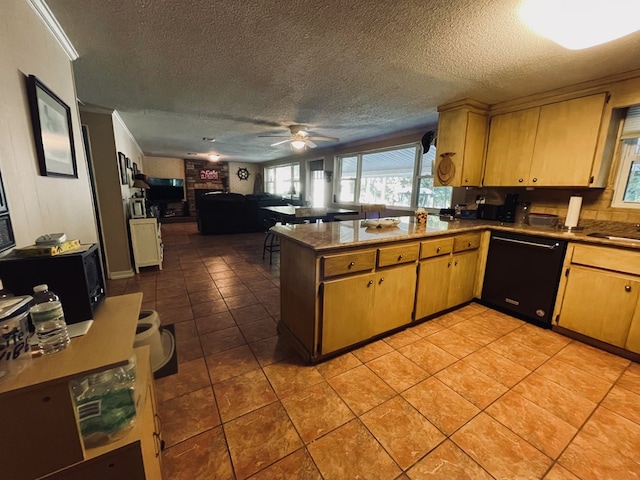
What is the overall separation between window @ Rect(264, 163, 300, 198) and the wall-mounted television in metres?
3.14

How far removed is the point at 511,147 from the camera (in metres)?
2.92

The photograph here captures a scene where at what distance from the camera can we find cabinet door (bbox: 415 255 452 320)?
2.38 metres

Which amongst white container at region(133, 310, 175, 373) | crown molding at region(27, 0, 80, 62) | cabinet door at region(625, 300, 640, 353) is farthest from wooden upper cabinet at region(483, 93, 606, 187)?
crown molding at region(27, 0, 80, 62)

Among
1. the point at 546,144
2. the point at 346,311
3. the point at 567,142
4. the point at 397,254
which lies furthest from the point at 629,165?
the point at 346,311

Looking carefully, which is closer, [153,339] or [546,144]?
[153,339]

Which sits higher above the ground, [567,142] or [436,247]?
[567,142]

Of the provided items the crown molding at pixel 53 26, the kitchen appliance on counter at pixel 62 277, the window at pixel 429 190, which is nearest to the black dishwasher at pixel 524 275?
the window at pixel 429 190

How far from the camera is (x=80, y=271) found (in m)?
0.96

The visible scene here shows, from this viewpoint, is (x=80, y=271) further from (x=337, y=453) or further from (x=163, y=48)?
(x=163, y=48)

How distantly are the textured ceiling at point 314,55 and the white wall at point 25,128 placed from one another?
21 centimetres

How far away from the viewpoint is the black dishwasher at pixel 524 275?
2.39 metres

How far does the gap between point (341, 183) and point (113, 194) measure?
14.0 feet

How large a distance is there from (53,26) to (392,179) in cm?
448

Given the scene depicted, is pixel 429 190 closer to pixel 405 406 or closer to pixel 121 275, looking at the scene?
pixel 405 406
